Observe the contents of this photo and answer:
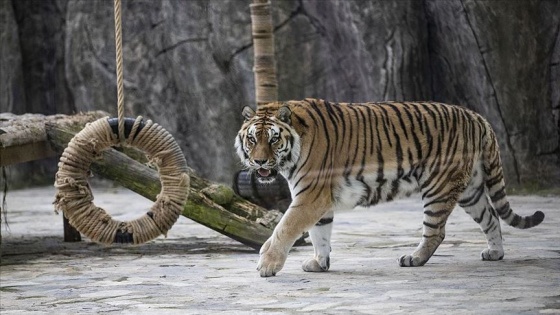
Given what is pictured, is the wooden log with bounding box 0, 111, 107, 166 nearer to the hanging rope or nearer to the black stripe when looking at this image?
the hanging rope

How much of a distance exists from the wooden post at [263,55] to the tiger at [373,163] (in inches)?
77.5

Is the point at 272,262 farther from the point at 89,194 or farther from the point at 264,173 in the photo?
the point at 89,194

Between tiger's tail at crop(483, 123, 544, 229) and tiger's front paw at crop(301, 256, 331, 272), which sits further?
tiger's tail at crop(483, 123, 544, 229)

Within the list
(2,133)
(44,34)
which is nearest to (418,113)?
(2,133)

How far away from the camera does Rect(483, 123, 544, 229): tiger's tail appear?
590 centimetres

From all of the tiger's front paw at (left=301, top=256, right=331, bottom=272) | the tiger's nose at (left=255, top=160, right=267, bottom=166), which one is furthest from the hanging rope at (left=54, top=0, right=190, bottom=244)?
the tiger's front paw at (left=301, top=256, right=331, bottom=272)

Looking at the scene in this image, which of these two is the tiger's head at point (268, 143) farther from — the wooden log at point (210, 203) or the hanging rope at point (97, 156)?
the wooden log at point (210, 203)

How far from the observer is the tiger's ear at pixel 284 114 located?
5688 millimetres

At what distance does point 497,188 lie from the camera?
5906mm

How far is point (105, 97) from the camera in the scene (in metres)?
12.3

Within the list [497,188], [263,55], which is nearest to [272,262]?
[497,188]

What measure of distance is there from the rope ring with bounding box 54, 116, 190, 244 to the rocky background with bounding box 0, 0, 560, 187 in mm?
2994

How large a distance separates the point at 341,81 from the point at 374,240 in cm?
347

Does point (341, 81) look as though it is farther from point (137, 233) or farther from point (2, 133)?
point (137, 233)
